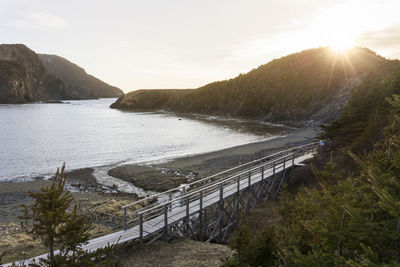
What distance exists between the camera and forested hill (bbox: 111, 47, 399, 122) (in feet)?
300

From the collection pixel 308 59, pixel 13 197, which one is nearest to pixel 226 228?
pixel 13 197

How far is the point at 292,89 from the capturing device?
109 meters

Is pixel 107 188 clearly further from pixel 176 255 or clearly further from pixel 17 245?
pixel 176 255

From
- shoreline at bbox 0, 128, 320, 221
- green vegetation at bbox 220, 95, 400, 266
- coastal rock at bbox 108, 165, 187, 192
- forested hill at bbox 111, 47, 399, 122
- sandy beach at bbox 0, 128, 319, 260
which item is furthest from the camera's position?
forested hill at bbox 111, 47, 399, 122

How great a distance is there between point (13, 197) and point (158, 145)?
2837cm

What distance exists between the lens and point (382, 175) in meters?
4.97

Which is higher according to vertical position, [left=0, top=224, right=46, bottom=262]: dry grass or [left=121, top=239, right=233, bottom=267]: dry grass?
[left=121, top=239, right=233, bottom=267]: dry grass

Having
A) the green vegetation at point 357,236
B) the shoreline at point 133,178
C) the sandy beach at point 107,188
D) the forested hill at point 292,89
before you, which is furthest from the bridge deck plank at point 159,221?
the forested hill at point 292,89

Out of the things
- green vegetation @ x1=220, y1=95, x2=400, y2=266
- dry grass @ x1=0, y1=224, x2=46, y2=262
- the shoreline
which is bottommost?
the shoreline

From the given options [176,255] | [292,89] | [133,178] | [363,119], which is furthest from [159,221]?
[292,89]

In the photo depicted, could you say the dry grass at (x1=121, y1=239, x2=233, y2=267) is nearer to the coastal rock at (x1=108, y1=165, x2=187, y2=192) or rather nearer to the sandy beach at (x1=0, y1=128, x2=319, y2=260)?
the sandy beach at (x1=0, y1=128, x2=319, y2=260)

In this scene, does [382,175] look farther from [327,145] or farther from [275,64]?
[275,64]

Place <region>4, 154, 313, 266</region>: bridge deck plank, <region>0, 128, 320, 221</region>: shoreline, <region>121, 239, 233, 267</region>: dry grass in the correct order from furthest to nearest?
<region>0, 128, 320, 221</region>: shoreline → <region>4, 154, 313, 266</region>: bridge deck plank → <region>121, 239, 233, 267</region>: dry grass

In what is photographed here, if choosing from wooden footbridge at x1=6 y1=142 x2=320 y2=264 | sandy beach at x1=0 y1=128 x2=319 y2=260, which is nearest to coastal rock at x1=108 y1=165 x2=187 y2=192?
sandy beach at x1=0 y1=128 x2=319 y2=260
